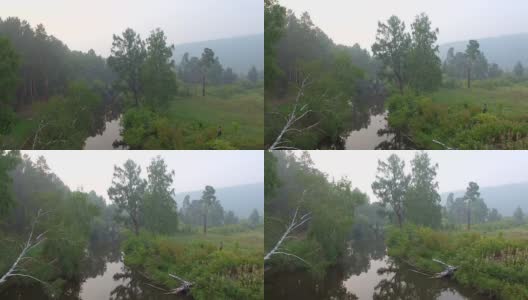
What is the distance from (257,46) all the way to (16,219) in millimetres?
3999

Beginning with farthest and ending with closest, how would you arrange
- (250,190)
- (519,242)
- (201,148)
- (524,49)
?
1. (519,242)
2. (250,190)
3. (524,49)
4. (201,148)

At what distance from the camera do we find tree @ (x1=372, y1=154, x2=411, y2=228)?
434 centimetres

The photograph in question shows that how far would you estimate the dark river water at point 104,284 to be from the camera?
4621 mm

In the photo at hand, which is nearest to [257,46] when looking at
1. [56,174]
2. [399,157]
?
[399,157]

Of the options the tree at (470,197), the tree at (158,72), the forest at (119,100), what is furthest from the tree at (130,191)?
the tree at (470,197)

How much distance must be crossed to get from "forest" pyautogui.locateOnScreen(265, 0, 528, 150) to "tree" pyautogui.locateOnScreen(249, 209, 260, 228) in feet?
3.12

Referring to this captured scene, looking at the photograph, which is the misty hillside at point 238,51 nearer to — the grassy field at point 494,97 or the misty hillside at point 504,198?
the grassy field at point 494,97

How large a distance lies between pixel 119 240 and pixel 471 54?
206 inches

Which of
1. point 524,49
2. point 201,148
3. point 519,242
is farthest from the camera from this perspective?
point 519,242

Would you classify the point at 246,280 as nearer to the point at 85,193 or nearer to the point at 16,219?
the point at 85,193

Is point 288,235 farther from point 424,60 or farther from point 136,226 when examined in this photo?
point 424,60

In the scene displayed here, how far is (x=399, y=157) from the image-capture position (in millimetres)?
4227

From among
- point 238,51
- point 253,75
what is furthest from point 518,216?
point 238,51

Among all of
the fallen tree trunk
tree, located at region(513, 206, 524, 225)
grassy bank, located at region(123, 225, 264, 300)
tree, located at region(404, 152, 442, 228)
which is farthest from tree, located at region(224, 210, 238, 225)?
tree, located at region(513, 206, 524, 225)
